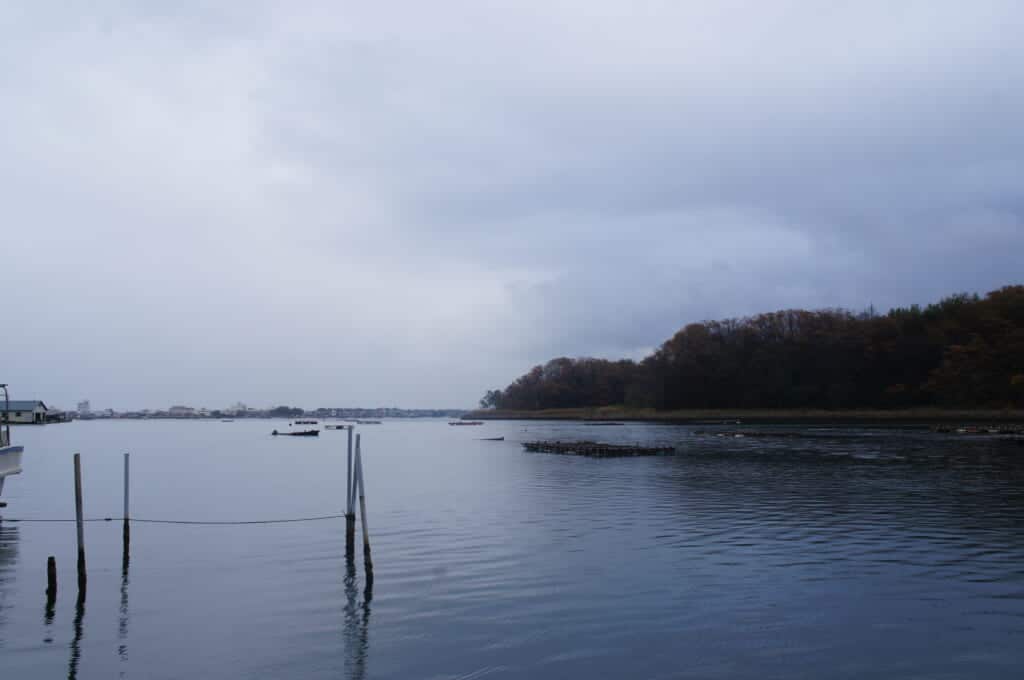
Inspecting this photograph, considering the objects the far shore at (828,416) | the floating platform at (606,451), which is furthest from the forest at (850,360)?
the floating platform at (606,451)

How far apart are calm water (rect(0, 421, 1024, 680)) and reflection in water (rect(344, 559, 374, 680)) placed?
6 cm

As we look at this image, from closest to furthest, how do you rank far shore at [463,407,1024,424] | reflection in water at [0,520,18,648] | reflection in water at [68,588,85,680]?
reflection in water at [68,588,85,680] < reflection in water at [0,520,18,648] < far shore at [463,407,1024,424]

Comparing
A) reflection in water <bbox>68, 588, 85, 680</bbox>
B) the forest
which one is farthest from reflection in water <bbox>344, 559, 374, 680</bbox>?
the forest

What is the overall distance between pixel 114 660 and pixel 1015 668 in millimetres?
15655

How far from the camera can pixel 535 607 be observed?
17.5 meters

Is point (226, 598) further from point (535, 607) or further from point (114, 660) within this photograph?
point (535, 607)

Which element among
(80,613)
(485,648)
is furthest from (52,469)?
(485,648)

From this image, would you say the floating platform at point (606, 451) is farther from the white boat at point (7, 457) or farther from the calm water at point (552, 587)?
the white boat at point (7, 457)

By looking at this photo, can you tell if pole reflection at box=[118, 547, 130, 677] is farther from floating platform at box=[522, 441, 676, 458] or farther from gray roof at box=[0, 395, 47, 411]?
gray roof at box=[0, 395, 47, 411]

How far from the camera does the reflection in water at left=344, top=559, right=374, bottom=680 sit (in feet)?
45.2

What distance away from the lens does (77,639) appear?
15812mm

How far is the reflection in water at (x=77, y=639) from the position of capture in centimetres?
1398

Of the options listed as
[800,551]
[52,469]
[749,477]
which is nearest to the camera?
[800,551]

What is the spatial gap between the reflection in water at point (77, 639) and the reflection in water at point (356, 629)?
15.3 feet
